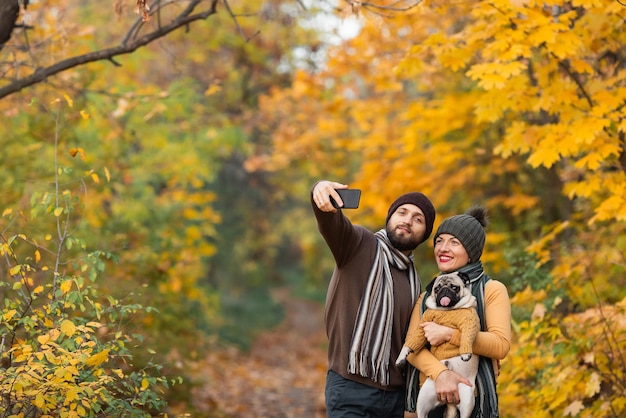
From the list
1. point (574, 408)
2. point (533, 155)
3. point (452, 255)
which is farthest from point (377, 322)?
point (533, 155)

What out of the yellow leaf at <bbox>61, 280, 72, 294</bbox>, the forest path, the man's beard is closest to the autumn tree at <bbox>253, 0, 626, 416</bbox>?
the man's beard

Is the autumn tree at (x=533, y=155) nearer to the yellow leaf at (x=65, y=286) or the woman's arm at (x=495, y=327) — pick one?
the woman's arm at (x=495, y=327)

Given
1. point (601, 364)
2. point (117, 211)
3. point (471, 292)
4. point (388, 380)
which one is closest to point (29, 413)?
point (388, 380)

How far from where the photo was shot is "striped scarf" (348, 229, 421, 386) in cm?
346

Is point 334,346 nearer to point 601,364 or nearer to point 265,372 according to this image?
point 601,364

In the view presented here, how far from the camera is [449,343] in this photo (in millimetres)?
3213

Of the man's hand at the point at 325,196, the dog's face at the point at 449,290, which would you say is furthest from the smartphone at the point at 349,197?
the dog's face at the point at 449,290

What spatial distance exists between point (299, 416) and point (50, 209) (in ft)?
19.9

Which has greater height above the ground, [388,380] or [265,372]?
[388,380]

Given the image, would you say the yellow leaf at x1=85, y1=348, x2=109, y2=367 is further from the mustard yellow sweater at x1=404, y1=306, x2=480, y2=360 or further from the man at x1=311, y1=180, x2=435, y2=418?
the mustard yellow sweater at x1=404, y1=306, x2=480, y2=360

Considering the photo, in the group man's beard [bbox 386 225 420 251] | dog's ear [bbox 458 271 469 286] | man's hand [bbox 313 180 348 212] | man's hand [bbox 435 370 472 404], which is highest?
man's hand [bbox 313 180 348 212]

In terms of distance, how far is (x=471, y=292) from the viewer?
3.32m

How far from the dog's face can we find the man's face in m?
0.34

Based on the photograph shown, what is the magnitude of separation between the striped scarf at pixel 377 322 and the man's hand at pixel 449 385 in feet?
1.22
